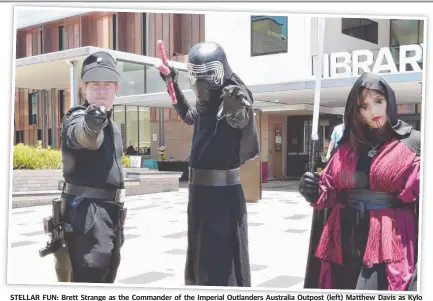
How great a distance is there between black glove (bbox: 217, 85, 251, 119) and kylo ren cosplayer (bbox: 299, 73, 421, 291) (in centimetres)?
56

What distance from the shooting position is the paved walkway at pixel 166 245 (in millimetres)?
4418

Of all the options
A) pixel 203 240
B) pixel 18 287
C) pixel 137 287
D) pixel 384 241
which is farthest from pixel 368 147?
pixel 18 287

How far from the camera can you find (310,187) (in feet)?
8.82

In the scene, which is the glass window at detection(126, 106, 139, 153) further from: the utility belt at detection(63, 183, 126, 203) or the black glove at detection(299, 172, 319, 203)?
the black glove at detection(299, 172, 319, 203)

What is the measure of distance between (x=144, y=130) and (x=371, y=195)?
1767 cm

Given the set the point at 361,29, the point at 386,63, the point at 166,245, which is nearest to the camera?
the point at 166,245

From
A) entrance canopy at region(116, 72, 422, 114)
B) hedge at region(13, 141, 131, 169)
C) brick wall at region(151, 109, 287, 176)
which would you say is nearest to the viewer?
entrance canopy at region(116, 72, 422, 114)

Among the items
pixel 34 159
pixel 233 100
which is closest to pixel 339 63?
pixel 34 159

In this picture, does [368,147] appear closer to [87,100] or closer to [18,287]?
[87,100]

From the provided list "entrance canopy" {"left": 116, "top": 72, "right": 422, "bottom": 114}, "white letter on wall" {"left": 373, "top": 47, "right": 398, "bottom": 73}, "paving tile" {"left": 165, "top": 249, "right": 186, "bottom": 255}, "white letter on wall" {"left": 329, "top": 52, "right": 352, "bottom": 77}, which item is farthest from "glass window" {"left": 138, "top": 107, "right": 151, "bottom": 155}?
"paving tile" {"left": 165, "top": 249, "right": 186, "bottom": 255}

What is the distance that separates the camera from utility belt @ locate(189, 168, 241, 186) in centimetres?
273

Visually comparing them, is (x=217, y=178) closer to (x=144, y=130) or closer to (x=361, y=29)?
(x=361, y=29)

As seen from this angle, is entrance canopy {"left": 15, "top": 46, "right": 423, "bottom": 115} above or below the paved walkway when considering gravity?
above

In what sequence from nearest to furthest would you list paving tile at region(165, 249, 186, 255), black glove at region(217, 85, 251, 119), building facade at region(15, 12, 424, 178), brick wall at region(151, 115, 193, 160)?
1. black glove at region(217, 85, 251, 119)
2. paving tile at region(165, 249, 186, 255)
3. building facade at region(15, 12, 424, 178)
4. brick wall at region(151, 115, 193, 160)
